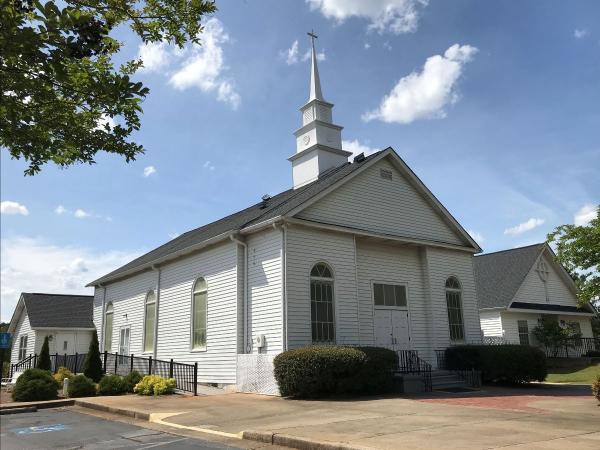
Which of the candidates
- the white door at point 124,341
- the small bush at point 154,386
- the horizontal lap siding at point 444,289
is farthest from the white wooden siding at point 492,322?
the white door at point 124,341

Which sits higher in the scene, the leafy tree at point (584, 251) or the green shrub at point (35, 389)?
the leafy tree at point (584, 251)

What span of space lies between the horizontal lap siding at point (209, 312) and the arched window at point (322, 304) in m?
2.75

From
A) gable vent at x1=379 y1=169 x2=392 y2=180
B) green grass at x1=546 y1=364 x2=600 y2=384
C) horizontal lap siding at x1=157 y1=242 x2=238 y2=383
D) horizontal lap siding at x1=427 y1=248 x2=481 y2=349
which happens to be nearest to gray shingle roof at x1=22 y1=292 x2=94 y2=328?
horizontal lap siding at x1=157 y1=242 x2=238 y2=383

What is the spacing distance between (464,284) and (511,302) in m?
7.79

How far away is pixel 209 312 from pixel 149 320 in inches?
238

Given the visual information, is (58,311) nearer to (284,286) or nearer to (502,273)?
(284,286)

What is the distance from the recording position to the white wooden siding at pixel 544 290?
1222 inches

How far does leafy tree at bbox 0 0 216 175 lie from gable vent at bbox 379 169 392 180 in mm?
13163

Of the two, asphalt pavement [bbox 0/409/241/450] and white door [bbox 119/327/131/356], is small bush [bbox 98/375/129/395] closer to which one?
asphalt pavement [bbox 0/409/241/450]

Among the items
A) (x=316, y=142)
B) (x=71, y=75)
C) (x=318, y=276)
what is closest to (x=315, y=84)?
(x=316, y=142)

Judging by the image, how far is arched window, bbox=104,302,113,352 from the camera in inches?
1117

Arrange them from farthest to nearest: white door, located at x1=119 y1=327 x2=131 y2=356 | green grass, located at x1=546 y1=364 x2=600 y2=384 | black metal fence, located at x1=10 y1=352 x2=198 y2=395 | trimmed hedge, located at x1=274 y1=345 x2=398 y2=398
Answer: white door, located at x1=119 y1=327 x2=131 y2=356 → green grass, located at x1=546 y1=364 x2=600 y2=384 → black metal fence, located at x1=10 y1=352 x2=198 y2=395 → trimmed hedge, located at x1=274 y1=345 x2=398 y2=398

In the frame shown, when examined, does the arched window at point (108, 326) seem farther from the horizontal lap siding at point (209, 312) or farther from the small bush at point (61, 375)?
the horizontal lap siding at point (209, 312)

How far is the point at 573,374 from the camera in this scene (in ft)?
80.4
